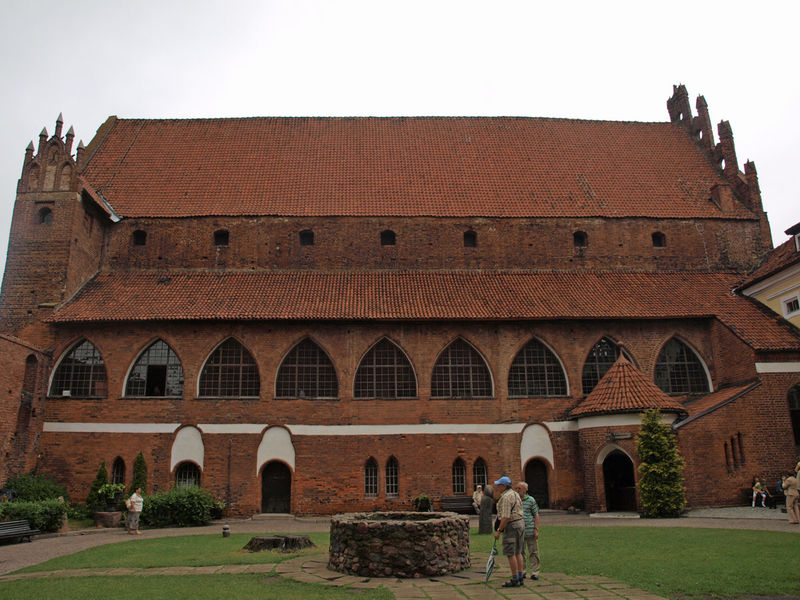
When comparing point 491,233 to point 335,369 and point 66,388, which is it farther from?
point 66,388

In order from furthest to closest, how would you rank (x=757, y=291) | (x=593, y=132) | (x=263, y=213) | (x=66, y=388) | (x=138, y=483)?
(x=593, y=132)
(x=263, y=213)
(x=757, y=291)
(x=66, y=388)
(x=138, y=483)

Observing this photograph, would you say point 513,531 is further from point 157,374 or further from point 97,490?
point 157,374

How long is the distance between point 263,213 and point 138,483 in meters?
11.3

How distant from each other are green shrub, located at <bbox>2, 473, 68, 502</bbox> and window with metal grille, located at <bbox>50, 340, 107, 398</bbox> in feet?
9.87

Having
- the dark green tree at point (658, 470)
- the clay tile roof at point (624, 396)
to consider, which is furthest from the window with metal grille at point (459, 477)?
the dark green tree at point (658, 470)

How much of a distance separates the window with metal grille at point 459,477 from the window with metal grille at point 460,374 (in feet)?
7.67

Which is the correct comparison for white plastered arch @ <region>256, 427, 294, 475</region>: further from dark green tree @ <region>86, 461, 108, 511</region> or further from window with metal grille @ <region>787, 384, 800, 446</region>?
window with metal grille @ <region>787, 384, 800, 446</region>

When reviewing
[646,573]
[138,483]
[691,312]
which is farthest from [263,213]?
[646,573]

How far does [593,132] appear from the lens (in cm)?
3278

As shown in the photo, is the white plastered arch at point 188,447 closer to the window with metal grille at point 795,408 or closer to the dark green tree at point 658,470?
the dark green tree at point 658,470

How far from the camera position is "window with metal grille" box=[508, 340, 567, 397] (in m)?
23.5

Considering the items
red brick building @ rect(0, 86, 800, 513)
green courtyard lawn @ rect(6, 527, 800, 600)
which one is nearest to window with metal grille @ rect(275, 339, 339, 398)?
red brick building @ rect(0, 86, 800, 513)

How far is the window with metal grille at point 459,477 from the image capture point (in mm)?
22453

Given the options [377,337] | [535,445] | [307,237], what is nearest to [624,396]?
[535,445]
